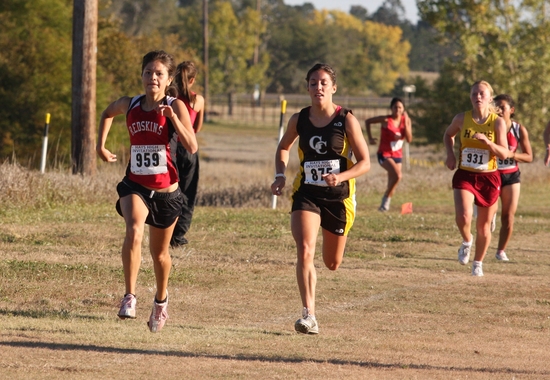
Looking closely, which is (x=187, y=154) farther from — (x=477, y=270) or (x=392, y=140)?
(x=392, y=140)

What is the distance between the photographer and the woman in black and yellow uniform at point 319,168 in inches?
312

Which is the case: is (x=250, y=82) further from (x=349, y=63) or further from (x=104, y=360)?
(x=104, y=360)

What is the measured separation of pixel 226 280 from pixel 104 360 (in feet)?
12.8

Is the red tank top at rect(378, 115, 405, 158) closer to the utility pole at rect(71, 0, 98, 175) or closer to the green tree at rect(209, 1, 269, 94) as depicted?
the utility pole at rect(71, 0, 98, 175)

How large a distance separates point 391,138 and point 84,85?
570 cm

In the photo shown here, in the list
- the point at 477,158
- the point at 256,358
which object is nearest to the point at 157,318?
the point at 256,358

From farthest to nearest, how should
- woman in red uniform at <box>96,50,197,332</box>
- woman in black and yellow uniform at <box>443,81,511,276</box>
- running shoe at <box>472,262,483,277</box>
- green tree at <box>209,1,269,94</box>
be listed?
green tree at <box>209,1,269,94</box> → running shoe at <box>472,262,483,277</box> → woman in black and yellow uniform at <box>443,81,511,276</box> → woman in red uniform at <box>96,50,197,332</box>

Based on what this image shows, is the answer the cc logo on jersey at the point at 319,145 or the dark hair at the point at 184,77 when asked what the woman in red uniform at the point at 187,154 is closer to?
the dark hair at the point at 184,77

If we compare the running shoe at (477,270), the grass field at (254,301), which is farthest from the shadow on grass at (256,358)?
the running shoe at (477,270)

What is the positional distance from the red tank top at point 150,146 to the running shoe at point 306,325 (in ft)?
4.77

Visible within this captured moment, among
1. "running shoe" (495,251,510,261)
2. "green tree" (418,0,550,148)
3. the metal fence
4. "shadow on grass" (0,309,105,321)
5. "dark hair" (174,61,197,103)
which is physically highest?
"green tree" (418,0,550,148)

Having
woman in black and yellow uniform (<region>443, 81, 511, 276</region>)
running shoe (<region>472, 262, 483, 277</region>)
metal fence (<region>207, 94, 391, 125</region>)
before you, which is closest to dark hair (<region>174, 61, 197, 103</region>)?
woman in black and yellow uniform (<region>443, 81, 511, 276</region>)

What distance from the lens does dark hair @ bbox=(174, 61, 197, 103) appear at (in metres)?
11.3

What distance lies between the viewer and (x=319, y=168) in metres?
8.02
